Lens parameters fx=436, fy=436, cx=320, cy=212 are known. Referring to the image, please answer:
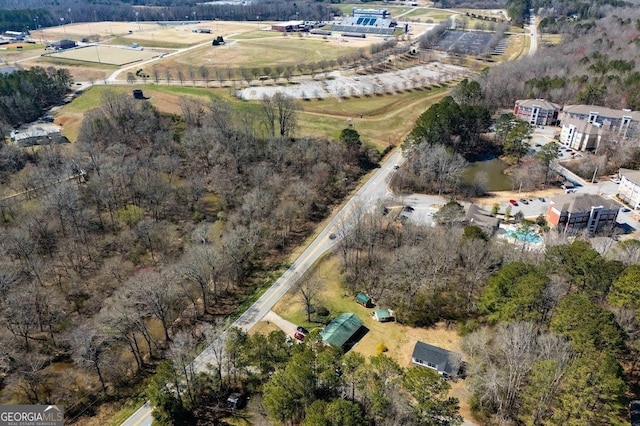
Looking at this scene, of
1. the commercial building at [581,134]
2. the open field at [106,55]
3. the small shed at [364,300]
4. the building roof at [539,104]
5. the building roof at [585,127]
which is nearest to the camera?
the small shed at [364,300]

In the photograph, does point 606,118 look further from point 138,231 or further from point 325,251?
point 138,231

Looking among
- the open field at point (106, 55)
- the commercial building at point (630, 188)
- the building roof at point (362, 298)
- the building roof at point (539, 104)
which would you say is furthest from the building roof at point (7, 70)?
the commercial building at point (630, 188)

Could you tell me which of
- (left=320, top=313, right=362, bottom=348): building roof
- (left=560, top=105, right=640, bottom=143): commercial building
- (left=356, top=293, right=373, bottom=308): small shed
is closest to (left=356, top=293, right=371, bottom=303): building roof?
(left=356, top=293, right=373, bottom=308): small shed

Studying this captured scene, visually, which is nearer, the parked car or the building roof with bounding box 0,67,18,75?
the parked car

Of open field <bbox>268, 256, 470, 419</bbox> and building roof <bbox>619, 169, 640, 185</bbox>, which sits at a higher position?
building roof <bbox>619, 169, 640, 185</bbox>

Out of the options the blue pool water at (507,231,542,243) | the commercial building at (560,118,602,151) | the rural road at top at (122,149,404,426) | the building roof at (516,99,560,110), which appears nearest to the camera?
the rural road at top at (122,149,404,426)

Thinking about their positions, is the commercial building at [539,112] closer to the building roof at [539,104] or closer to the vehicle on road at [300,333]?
the building roof at [539,104]

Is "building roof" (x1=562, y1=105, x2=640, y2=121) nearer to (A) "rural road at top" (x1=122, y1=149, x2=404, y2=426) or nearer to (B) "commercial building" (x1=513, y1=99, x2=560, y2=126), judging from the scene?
(B) "commercial building" (x1=513, y1=99, x2=560, y2=126)
